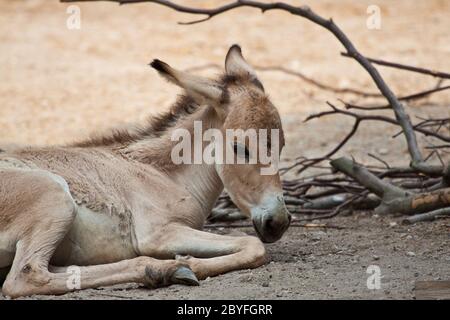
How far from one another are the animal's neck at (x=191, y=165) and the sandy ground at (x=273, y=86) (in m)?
0.67

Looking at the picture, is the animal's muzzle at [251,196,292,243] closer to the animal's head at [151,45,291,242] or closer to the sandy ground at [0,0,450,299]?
the animal's head at [151,45,291,242]

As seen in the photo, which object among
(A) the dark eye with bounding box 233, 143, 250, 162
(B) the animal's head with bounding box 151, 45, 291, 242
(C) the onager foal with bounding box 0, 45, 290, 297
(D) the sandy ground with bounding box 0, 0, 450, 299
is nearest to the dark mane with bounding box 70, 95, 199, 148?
(C) the onager foal with bounding box 0, 45, 290, 297

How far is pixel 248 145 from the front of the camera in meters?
7.02

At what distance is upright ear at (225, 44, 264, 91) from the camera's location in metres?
7.52

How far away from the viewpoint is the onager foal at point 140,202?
21.4ft

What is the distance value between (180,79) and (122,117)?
20.8 ft

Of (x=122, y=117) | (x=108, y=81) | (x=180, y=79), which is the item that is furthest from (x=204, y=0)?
(x=180, y=79)

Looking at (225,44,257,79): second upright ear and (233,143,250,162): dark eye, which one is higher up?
(225,44,257,79): second upright ear

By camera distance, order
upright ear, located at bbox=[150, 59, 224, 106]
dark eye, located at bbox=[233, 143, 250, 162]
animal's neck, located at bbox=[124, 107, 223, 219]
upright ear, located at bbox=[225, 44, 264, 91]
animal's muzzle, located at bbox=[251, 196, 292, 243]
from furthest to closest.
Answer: upright ear, located at bbox=[225, 44, 264, 91]
animal's neck, located at bbox=[124, 107, 223, 219]
upright ear, located at bbox=[150, 59, 224, 106]
dark eye, located at bbox=[233, 143, 250, 162]
animal's muzzle, located at bbox=[251, 196, 292, 243]

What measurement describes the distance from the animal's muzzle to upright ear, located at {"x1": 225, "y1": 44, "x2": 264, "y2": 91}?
3.38ft

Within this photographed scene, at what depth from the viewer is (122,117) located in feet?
44.1

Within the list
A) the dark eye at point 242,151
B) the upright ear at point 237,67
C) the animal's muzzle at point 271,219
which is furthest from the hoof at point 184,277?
the upright ear at point 237,67

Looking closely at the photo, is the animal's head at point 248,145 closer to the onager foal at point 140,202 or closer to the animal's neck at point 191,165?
the onager foal at point 140,202

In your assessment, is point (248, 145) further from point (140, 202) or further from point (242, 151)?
point (140, 202)
